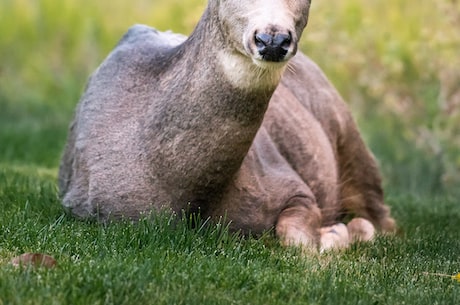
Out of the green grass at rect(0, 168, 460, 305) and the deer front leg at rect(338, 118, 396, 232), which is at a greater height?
the green grass at rect(0, 168, 460, 305)

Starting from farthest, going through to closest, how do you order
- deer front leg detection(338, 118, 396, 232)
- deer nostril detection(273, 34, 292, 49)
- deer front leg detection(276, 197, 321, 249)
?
1. deer front leg detection(338, 118, 396, 232)
2. deer front leg detection(276, 197, 321, 249)
3. deer nostril detection(273, 34, 292, 49)

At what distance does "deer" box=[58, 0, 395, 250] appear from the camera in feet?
16.8

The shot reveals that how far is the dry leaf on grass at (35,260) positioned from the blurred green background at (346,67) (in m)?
4.08

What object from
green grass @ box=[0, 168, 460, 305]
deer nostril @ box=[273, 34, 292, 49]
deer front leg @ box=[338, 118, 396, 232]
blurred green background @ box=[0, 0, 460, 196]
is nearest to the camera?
green grass @ box=[0, 168, 460, 305]

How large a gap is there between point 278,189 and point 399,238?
0.75 m

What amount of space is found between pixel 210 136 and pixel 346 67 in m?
6.87

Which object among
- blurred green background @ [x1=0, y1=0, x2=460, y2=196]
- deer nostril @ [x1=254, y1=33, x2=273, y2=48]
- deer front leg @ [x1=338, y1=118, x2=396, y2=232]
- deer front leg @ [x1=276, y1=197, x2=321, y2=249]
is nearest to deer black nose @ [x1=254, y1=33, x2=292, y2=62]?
deer nostril @ [x1=254, y1=33, x2=273, y2=48]

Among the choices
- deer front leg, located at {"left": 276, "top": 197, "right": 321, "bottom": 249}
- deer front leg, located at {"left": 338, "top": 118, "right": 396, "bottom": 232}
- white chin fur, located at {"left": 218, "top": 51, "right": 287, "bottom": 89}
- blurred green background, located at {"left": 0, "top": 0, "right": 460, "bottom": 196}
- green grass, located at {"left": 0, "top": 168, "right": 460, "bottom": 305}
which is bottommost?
blurred green background, located at {"left": 0, "top": 0, "right": 460, "bottom": 196}

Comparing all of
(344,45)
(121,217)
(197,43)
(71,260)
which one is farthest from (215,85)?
(344,45)

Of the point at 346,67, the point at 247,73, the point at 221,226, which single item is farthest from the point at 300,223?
the point at 346,67

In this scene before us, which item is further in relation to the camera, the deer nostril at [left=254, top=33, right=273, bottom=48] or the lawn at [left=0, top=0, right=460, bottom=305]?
the deer nostril at [left=254, top=33, right=273, bottom=48]

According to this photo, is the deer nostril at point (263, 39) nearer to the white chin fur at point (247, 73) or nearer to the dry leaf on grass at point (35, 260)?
the white chin fur at point (247, 73)

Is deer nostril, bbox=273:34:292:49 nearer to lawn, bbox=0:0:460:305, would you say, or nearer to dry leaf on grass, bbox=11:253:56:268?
lawn, bbox=0:0:460:305

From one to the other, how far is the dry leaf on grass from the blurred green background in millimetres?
4076
